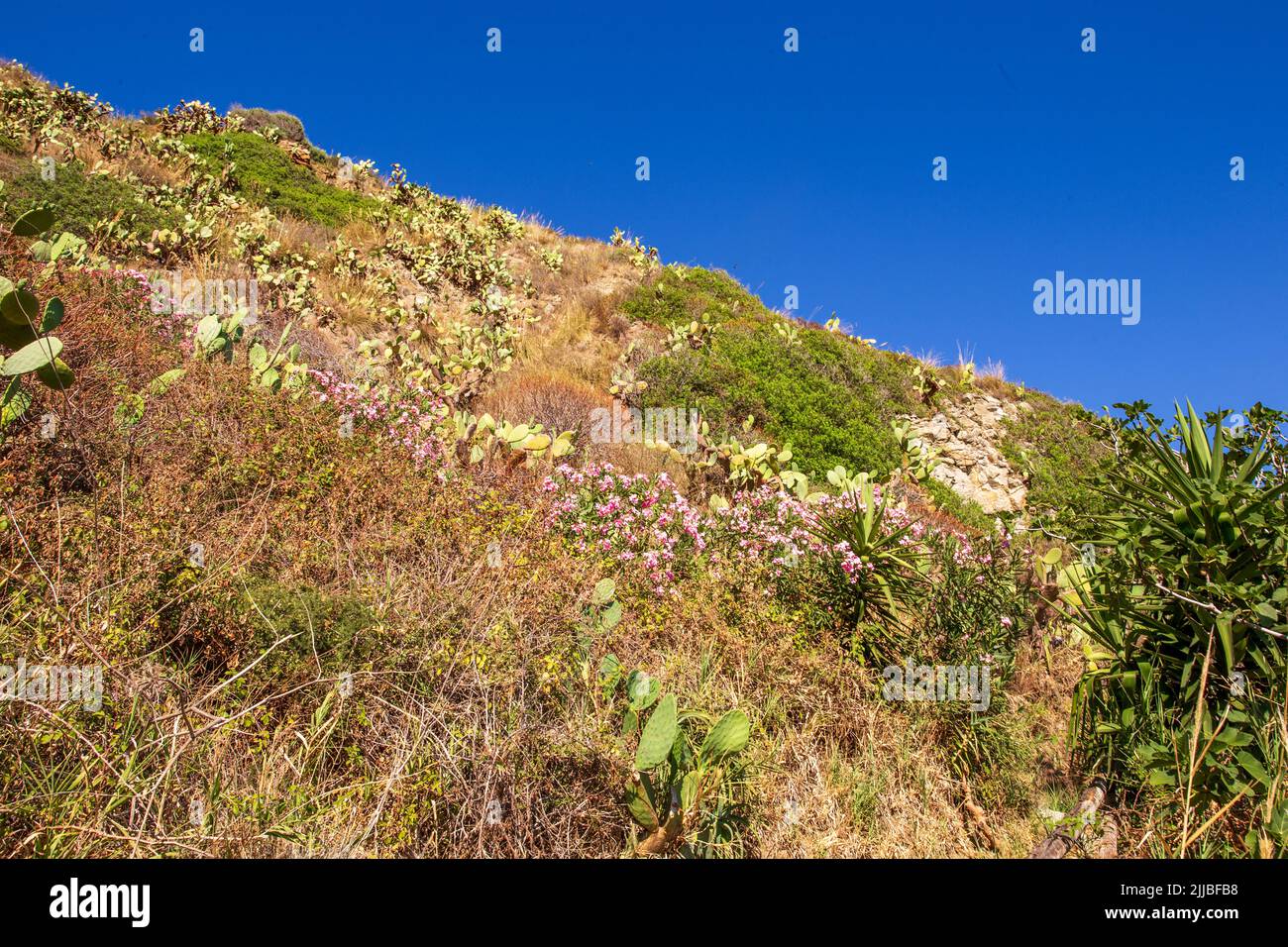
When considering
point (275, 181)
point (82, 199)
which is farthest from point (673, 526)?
point (275, 181)

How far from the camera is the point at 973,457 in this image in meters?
12.5

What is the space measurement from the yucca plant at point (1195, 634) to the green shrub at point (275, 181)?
14465 mm

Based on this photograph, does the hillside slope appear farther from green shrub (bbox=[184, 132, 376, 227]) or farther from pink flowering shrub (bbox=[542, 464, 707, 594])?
green shrub (bbox=[184, 132, 376, 227])

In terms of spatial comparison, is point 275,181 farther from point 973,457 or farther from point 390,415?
point 973,457

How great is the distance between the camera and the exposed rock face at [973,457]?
11680 millimetres

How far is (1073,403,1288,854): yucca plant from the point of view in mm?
3109

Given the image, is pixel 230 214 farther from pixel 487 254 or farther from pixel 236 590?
pixel 236 590

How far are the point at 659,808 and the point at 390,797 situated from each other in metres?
1.00

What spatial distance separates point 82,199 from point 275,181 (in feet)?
18.8

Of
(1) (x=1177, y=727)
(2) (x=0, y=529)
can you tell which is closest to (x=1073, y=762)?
(1) (x=1177, y=727)

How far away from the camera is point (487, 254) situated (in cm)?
1434

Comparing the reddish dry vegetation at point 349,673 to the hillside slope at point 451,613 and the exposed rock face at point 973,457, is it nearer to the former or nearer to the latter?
the hillside slope at point 451,613

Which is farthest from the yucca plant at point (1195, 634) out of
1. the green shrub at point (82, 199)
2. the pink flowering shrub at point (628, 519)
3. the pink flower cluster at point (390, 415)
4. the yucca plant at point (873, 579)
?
the green shrub at point (82, 199)

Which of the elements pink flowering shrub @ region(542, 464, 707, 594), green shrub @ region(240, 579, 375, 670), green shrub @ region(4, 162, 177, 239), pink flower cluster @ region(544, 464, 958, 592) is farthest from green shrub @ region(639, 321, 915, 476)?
green shrub @ region(4, 162, 177, 239)
